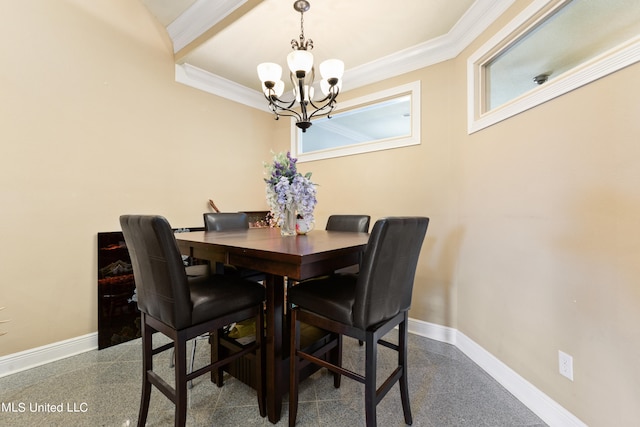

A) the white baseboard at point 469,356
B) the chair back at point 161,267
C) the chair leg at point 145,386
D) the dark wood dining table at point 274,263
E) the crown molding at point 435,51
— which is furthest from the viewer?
the crown molding at point 435,51

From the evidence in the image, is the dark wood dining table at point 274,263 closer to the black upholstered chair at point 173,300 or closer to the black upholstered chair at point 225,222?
the black upholstered chair at point 173,300

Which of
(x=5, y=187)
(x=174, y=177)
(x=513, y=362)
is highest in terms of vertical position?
(x=174, y=177)

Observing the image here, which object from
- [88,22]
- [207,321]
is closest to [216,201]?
[88,22]

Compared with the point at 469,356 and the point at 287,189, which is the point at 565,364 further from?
the point at 287,189

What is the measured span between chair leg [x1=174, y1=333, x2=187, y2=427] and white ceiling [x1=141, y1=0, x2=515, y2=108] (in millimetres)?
2386

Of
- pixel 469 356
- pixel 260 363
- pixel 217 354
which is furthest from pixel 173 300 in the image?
pixel 469 356

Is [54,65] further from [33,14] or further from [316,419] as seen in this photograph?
[316,419]

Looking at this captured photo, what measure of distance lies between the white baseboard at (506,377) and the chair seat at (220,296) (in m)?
1.68

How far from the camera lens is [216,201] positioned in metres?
3.32

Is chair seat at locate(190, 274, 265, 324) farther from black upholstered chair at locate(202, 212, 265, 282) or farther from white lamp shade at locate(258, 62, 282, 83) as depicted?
white lamp shade at locate(258, 62, 282, 83)

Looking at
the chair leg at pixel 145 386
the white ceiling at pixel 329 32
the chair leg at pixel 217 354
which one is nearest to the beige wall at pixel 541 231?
the white ceiling at pixel 329 32

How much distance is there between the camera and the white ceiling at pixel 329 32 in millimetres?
2131

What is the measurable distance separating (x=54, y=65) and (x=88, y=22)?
50 centimetres

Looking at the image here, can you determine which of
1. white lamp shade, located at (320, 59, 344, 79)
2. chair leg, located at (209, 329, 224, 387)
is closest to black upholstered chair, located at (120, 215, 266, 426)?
chair leg, located at (209, 329, 224, 387)
